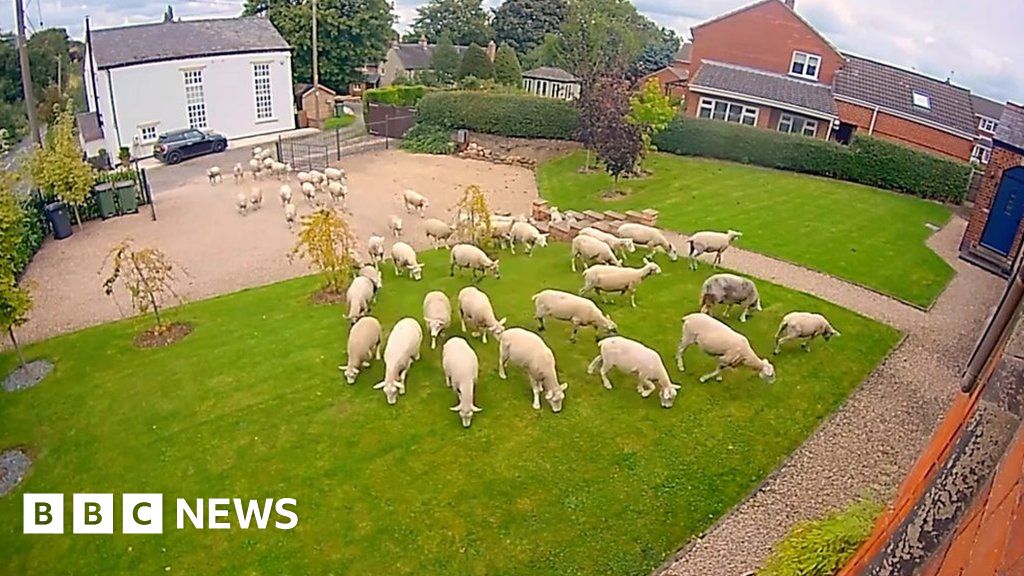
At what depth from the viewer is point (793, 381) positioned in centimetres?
1199

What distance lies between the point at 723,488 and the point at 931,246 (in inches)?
586

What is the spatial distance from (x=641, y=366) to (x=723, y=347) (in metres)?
1.54

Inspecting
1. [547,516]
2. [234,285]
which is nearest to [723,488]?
[547,516]

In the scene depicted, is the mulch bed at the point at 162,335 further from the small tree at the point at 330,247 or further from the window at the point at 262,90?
the window at the point at 262,90

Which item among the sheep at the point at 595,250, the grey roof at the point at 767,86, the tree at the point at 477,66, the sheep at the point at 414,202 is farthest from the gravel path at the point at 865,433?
the tree at the point at 477,66

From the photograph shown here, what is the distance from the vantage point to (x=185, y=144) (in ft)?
109

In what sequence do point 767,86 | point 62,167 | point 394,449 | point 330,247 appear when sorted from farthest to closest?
point 767,86, point 62,167, point 330,247, point 394,449

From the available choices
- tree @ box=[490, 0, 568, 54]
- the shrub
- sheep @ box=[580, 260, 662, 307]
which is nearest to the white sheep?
sheep @ box=[580, 260, 662, 307]

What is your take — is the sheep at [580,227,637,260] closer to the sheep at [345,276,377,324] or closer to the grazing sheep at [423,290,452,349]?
the grazing sheep at [423,290,452,349]

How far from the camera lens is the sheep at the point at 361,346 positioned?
465 inches

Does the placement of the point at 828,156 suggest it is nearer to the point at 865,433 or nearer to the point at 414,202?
the point at 414,202

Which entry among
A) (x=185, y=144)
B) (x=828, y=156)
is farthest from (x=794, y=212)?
(x=185, y=144)

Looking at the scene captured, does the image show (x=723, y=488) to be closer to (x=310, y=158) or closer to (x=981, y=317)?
(x=981, y=317)

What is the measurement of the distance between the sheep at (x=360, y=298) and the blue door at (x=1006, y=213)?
672 inches
